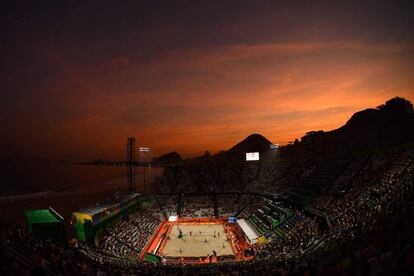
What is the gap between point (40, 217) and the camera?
1096 inches

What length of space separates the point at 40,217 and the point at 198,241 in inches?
761

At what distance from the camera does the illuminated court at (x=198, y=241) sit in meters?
32.0

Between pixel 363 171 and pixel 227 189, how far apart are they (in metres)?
29.4

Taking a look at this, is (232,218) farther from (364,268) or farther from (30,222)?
(364,268)

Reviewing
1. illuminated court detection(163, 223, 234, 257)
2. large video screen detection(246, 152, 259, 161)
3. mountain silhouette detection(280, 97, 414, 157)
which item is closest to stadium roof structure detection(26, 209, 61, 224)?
illuminated court detection(163, 223, 234, 257)

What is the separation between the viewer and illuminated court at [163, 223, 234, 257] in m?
32.0

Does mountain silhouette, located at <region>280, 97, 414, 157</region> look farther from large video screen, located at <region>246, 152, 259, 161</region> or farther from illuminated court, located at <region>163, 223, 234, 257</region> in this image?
illuminated court, located at <region>163, 223, 234, 257</region>

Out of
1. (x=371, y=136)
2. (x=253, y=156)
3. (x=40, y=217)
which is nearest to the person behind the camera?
(x=40, y=217)

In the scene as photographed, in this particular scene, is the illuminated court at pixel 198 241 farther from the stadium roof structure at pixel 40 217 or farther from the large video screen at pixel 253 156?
the large video screen at pixel 253 156

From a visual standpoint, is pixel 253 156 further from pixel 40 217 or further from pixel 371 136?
pixel 40 217

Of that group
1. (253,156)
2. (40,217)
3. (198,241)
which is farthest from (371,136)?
(40,217)

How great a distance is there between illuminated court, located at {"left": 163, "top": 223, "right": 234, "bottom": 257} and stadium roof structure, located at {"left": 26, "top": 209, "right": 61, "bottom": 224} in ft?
43.0

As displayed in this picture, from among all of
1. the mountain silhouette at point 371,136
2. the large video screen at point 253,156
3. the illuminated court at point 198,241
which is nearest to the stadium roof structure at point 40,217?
the illuminated court at point 198,241

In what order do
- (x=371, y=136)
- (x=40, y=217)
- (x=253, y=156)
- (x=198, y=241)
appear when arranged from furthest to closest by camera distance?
(x=253, y=156), (x=371, y=136), (x=198, y=241), (x=40, y=217)
